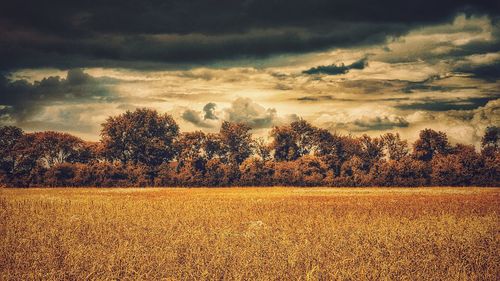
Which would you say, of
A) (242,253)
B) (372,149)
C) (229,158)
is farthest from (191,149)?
(242,253)

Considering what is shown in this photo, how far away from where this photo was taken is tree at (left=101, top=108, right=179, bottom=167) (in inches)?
2795

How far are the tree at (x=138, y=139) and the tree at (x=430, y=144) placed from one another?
124 ft

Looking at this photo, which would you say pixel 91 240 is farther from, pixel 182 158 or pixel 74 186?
pixel 182 158

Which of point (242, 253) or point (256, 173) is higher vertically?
point (242, 253)

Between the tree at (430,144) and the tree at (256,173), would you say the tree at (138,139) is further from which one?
Answer: the tree at (430,144)

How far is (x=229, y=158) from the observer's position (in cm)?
7450

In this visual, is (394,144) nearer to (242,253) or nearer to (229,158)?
(229,158)

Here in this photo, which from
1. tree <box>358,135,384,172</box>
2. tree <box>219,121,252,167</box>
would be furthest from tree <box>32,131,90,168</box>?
tree <box>358,135,384,172</box>

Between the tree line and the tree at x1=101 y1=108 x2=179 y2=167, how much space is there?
0.15 metres

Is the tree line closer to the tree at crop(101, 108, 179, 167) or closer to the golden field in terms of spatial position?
the tree at crop(101, 108, 179, 167)

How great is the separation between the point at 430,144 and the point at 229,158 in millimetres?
31296

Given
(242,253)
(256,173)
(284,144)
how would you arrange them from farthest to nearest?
1. (284,144)
2. (256,173)
3. (242,253)

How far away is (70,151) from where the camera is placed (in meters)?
69.7

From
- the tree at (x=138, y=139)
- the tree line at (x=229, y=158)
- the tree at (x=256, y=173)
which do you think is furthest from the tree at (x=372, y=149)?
the tree at (x=138, y=139)
